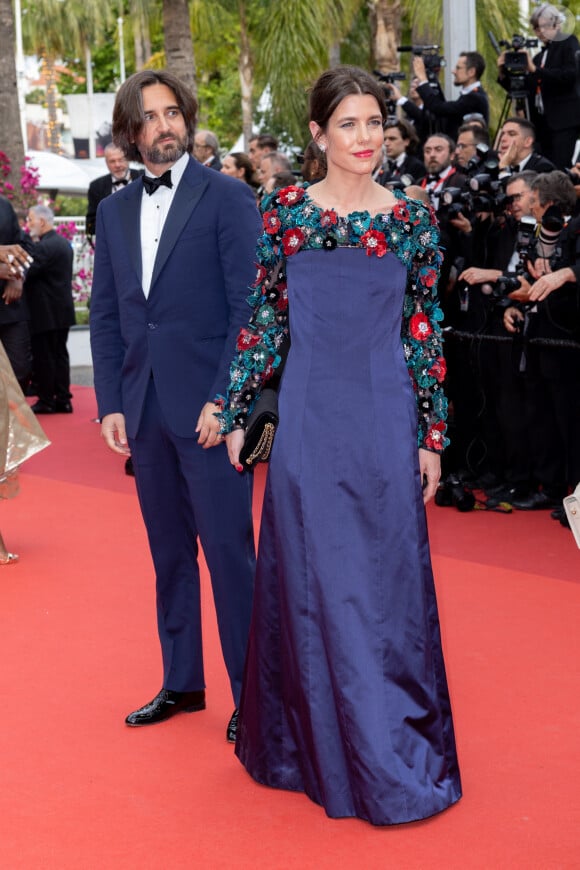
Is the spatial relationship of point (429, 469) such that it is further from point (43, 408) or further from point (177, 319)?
point (43, 408)

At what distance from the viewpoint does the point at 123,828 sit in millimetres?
3682

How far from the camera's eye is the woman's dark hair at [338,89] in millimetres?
3652

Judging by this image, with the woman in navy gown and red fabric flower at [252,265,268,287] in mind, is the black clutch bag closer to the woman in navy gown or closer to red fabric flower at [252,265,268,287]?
the woman in navy gown

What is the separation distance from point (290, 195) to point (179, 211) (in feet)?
1.78

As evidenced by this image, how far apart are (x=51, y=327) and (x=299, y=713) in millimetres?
9315

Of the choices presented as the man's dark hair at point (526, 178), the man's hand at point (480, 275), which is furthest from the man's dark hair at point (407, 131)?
the man's hand at point (480, 275)

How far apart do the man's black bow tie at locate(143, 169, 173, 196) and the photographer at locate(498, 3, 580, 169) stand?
578 cm

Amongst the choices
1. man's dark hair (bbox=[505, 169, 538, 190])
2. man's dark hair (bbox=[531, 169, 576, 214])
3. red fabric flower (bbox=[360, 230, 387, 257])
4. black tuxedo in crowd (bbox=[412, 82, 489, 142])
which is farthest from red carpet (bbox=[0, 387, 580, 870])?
black tuxedo in crowd (bbox=[412, 82, 489, 142])

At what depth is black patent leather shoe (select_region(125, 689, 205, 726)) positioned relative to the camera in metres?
4.48

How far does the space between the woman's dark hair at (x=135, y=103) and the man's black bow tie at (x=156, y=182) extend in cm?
9

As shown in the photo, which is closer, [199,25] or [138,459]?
[138,459]

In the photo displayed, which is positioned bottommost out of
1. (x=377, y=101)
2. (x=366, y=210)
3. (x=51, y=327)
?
(x=51, y=327)

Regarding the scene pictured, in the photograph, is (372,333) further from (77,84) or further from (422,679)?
(77,84)

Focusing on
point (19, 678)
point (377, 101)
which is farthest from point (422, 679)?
point (19, 678)
